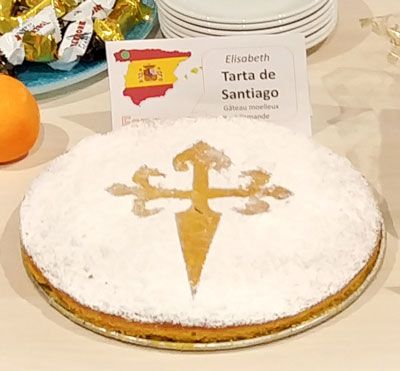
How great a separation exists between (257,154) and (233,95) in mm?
132

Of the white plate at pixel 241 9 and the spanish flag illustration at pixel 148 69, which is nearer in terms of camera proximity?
the spanish flag illustration at pixel 148 69

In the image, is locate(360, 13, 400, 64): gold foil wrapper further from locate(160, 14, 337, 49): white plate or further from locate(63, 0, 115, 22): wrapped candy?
locate(63, 0, 115, 22): wrapped candy

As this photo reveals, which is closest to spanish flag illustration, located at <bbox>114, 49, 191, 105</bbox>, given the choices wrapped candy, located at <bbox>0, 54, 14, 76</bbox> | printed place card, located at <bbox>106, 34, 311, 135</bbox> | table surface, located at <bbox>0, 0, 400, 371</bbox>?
printed place card, located at <bbox>106, 34, 311, 135</bbox>

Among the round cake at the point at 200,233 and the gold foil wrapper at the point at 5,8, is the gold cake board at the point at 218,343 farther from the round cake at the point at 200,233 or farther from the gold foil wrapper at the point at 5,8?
the gold foil wrapper at the point at 5,8

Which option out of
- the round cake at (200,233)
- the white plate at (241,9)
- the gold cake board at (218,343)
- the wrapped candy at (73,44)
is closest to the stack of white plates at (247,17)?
the white plate at (241,9)

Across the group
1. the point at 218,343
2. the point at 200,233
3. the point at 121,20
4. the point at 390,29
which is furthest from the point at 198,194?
the point at 121,20

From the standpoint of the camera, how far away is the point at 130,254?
910 millimetres

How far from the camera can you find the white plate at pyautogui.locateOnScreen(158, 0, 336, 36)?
127cm

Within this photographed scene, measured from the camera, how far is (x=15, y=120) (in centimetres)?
110

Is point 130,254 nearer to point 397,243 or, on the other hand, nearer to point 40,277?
point 40,277

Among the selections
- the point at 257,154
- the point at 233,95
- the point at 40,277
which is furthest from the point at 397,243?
the point at 40,277

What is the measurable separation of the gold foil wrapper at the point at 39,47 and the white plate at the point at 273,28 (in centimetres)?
18

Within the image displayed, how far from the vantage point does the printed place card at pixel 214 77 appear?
1.13 meters

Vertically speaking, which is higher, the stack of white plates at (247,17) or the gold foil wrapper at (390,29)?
the gold foil wrapper at (390,29)
